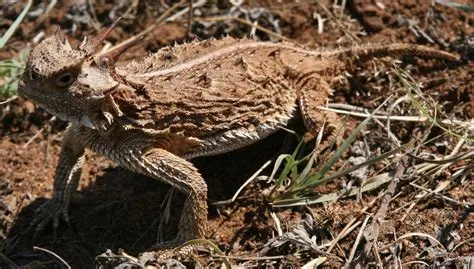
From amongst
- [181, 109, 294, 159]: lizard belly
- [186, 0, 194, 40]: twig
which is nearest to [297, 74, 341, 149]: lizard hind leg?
[181, 109, 294, 159]: lizard belly

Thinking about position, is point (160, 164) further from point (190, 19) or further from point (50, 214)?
point (190, 19)

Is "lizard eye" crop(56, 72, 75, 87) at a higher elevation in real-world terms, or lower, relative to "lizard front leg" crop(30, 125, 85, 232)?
higher

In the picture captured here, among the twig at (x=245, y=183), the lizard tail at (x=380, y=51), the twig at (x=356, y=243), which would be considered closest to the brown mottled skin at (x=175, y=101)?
the lizard tail at (x=380, y=51)

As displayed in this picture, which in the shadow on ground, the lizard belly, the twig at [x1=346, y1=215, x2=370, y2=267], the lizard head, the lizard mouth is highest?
the lizard head

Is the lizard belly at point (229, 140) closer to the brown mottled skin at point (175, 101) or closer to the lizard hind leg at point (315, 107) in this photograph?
the brown mottled skin at point (175, 101)

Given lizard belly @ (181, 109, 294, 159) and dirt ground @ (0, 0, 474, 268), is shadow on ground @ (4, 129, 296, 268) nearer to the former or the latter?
dirt ground @ (0, 0, 474, 268)

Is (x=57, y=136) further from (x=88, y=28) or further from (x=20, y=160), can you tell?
(x=88, y=28)

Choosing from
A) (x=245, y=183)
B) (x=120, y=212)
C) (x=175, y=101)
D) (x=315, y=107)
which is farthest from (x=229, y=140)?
(x=120, y=212)

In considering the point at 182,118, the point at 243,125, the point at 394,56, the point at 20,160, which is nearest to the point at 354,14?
the point at 394,56

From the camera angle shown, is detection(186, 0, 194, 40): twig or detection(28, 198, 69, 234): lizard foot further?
detection(186, 0, 194, 40): twig
